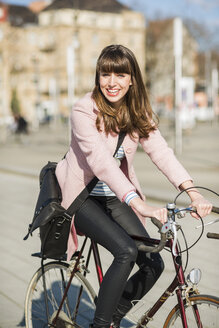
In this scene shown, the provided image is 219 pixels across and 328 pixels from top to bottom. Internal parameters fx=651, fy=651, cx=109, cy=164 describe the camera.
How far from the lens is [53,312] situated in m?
3.62

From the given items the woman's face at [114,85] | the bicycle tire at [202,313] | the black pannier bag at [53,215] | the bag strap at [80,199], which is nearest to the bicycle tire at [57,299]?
the black pannier bag at [53,215]

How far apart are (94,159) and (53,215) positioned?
0.36 meters

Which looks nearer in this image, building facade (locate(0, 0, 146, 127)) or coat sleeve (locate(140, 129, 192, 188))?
coat sleeve (locate(140, 129, 192, 188))

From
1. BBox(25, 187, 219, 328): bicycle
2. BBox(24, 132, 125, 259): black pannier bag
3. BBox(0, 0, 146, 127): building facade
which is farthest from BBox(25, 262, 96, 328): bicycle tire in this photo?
BBox(0, 0, 146, 127): building facade

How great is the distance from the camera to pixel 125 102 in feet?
11.0

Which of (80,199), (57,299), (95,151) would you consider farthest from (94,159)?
(57,299)

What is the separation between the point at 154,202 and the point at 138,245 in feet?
22.5

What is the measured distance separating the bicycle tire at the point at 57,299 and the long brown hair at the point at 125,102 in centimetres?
83

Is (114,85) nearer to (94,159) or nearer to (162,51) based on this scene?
(94,159)

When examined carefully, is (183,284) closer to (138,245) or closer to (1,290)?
(138,245)

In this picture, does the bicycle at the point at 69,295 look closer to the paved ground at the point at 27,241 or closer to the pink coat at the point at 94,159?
the pink coat at the point at 94,159

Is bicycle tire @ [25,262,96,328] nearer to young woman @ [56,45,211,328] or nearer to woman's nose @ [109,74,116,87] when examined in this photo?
young woman @ [56,45,211,328]

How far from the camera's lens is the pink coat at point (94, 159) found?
3.06m

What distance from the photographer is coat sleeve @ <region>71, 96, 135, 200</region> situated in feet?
9.93
